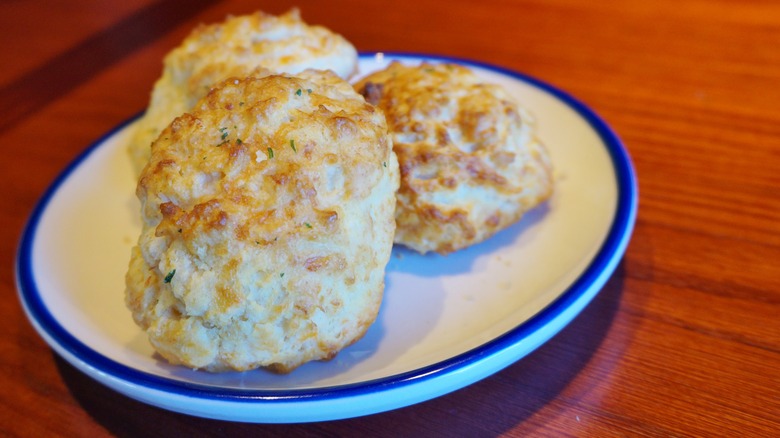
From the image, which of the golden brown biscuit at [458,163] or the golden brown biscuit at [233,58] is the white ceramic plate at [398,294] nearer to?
the golden brown biscuit at [458,163]

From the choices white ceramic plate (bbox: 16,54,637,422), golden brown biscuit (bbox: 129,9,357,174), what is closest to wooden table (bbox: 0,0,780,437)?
white ceramic plate (bbox: 16,54,637,422)

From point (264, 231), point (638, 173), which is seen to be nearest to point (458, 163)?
point (264, 231)

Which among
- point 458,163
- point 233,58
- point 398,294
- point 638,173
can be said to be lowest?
point 398,294

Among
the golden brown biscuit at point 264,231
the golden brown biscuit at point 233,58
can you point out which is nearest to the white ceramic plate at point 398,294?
the golden brown biscuit at point 264,231

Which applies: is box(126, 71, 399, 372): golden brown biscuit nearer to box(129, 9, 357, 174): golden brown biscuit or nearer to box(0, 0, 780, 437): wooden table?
box(0, 0, 780, 437): wooden table

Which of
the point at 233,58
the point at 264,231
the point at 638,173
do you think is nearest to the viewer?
the point at 264,231

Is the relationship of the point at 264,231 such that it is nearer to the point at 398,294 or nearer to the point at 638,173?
the point at 398,294
